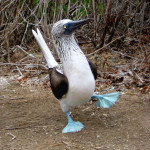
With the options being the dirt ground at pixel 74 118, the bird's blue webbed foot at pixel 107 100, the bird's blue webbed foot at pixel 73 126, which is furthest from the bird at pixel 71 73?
the bird's blue webbed foot at pixel 107 100

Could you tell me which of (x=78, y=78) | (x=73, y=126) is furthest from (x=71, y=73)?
(x=73, y=126)

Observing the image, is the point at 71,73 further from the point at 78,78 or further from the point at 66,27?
the point at 66,27

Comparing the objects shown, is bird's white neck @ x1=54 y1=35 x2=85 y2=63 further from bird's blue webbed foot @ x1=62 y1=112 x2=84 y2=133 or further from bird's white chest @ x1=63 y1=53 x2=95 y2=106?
bird's blue webbed foot @ x1=62 y1=112 x2=84 y2=133

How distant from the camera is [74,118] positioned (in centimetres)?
332

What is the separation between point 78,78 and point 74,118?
757 millimetres

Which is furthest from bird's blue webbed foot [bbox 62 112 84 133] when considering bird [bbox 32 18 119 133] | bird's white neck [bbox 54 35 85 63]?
bird's white neck [bbox 54 35 85 63]

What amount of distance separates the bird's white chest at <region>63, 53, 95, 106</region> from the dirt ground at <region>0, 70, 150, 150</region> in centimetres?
41

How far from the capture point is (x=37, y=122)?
320 centimetres

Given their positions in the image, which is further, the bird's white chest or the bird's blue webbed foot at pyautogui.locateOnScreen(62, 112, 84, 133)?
the bird's blue webbed foot at pyautogui.locateOnScreen(62, 112, 84, 133)

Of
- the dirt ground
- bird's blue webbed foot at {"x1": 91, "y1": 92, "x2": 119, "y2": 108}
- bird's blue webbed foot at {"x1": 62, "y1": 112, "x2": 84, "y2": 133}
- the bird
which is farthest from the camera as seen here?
bird's blue webbed foot at {"x1": 91, "y1": 92, "x2": 119, "y2": 108}

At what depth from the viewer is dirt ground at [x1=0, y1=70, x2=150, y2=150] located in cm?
264

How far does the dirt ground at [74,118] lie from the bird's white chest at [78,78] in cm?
41

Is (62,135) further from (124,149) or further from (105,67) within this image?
(105,67)

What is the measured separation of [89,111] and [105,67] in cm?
152
